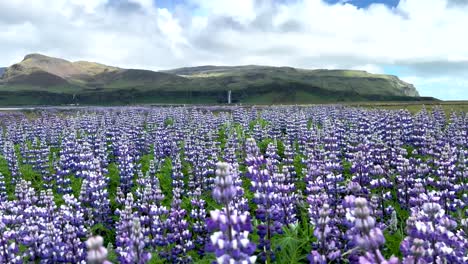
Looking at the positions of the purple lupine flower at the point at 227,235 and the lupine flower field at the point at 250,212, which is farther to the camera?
the lupine flower field at the point at 250,212

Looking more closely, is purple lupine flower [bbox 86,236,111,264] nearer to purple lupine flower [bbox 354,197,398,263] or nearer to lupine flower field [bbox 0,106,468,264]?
lupine flower field [bbox 0,106,468,264]

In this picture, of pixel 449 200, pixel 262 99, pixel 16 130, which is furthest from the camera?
pixel 262 99

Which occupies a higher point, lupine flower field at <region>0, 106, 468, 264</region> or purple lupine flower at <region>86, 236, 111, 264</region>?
purple lupine flower at <region>86, 236, 111, 264</region>

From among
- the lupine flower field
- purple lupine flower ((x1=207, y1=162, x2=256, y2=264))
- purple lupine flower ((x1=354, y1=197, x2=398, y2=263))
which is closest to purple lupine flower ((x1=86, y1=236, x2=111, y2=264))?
the lupine flower field

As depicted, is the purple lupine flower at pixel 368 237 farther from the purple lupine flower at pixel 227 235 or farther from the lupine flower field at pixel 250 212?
the purple lupine flower at pixel 227 235

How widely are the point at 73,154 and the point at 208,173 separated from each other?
18.9ft

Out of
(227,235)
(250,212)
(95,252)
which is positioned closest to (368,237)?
(227,235)

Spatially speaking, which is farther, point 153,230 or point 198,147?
point 198,147

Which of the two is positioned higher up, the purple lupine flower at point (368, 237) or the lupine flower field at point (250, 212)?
the purple lupine flower at point (368, 237)

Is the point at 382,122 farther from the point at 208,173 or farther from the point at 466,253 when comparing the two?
the point at 466,253

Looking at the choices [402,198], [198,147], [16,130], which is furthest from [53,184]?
[16,130]

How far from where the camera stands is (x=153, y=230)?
7.85 meters

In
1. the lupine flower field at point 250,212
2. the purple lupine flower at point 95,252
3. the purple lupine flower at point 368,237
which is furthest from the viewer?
the lupine flower field at point 250,212

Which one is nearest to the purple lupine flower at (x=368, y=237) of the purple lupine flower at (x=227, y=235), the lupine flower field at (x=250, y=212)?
the lupine flower field at (x=250, y=212)
